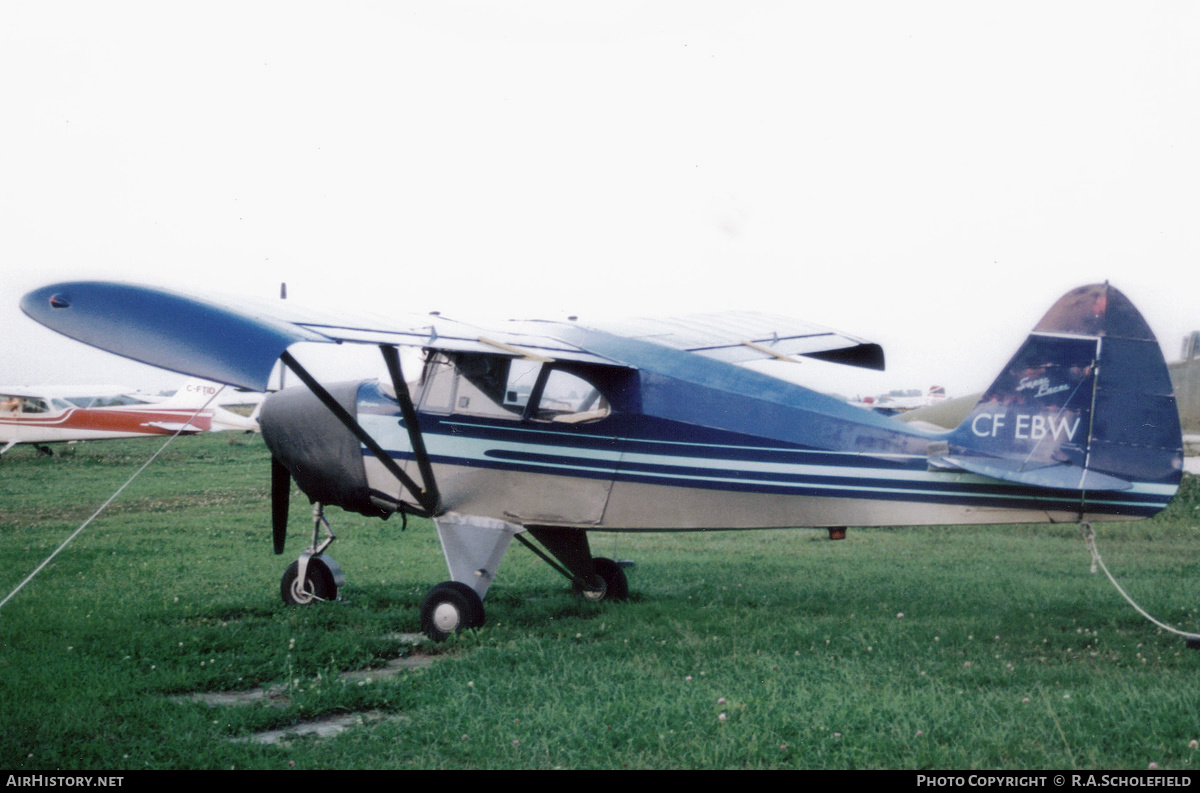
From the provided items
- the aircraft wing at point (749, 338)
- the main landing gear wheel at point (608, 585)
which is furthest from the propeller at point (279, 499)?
the aircraft wing at point (749, 338)

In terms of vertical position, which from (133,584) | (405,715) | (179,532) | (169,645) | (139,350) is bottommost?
(179,532)

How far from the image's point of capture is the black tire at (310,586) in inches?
296

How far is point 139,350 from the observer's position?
4.94 meters

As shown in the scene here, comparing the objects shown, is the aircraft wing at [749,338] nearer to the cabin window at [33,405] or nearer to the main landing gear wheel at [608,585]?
the main landing gear wheel at [608,585]

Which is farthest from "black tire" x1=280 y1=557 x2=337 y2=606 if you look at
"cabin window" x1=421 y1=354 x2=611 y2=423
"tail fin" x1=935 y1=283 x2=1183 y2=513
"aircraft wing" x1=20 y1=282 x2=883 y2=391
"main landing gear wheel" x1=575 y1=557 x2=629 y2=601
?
"tail fin" x1=935 y1=283 x2=1183 y2=513

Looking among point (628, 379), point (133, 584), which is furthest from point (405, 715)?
point (133, 584)

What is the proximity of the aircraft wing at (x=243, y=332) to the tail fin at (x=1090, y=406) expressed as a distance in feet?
7.71

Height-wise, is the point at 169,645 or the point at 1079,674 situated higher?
the point at 1079,674

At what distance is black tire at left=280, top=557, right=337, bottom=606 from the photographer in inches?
296

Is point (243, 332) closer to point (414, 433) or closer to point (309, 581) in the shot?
point (414, 433)

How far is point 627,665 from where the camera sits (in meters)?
5.38

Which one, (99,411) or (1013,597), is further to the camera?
(99,411)

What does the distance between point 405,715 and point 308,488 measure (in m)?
3.16
